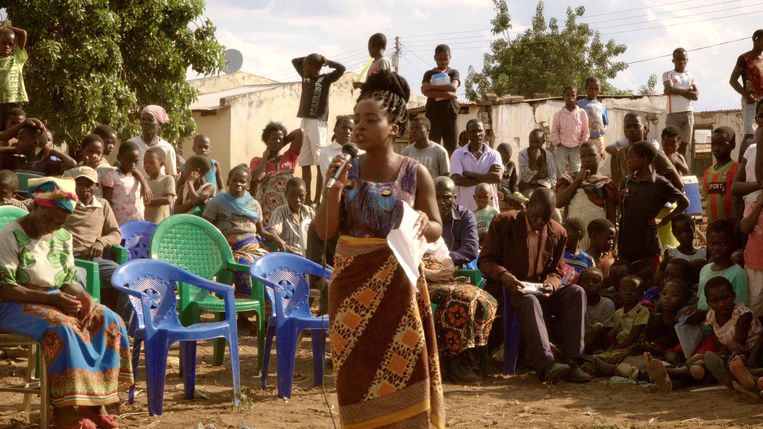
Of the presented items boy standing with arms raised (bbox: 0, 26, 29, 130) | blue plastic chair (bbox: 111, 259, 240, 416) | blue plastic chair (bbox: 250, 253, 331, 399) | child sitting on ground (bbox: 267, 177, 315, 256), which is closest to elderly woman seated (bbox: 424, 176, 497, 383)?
blue plastic chair (bbox: 250, 253, 331, 399)

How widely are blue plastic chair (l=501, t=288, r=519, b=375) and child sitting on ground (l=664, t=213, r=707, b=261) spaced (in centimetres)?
166

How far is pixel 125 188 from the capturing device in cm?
936

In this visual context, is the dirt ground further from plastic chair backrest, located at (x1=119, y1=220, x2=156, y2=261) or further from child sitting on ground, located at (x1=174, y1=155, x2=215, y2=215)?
child sitting on ground, located at (x1=174, y1=155, x2=215, y2=215)

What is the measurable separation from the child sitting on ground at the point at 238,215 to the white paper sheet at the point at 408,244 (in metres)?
4.82

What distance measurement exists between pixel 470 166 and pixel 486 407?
4808 millimetres

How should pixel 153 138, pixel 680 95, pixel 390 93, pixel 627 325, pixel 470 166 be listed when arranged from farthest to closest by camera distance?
1. pixel 680 95
2. pixel 470 166
3. pixel 153 138
4. pixel 627 325
5. pixel 390 93

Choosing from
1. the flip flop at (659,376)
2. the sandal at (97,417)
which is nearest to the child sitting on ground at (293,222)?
the flip flop at (659,376)

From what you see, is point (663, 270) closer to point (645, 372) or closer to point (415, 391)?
point (645, 372)

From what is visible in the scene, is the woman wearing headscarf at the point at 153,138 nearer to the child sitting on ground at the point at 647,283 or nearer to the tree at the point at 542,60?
the child sitting on ground at the point at 647,283

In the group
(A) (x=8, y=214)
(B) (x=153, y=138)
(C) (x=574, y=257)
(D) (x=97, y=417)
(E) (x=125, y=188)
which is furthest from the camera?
(B) (x=153, y=138)

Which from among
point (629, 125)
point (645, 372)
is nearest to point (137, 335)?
point (645, 372)

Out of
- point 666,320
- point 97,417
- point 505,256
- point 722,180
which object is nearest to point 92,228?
point 97,417

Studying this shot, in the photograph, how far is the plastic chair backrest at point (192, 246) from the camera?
8.26 metres

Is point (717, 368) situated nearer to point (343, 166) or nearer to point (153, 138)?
point (343, 166)
